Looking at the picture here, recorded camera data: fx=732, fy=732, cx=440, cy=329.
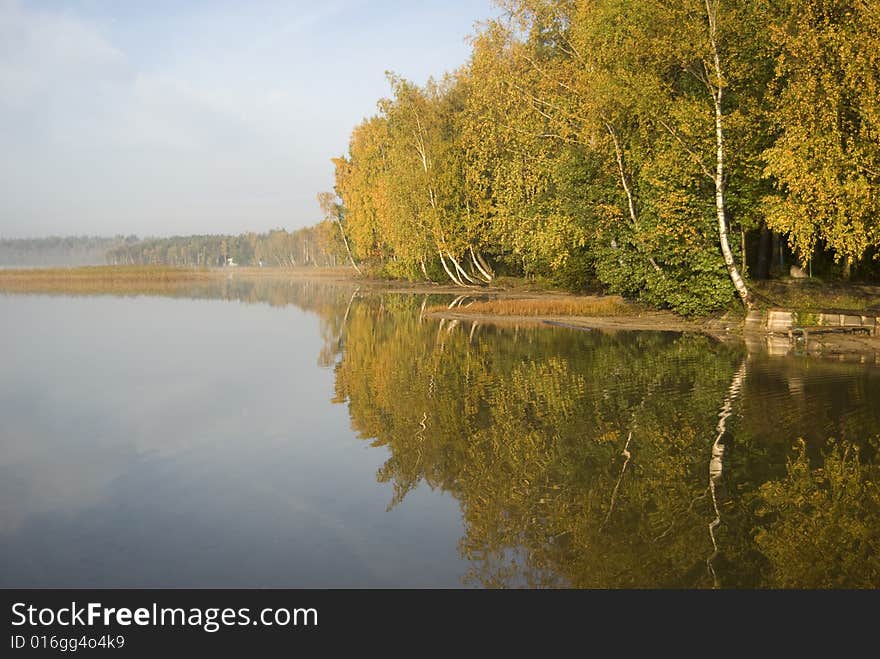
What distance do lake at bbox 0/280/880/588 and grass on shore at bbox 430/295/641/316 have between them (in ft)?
40.9

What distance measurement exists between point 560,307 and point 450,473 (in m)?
27.0

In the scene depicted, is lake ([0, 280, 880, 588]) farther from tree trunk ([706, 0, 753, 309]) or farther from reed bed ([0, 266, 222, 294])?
reed bed ([0, 266, 222, 294])

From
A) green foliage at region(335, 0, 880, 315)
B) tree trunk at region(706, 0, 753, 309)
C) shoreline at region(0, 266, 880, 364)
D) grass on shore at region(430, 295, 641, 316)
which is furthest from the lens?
grass on shore at region(430, 295, 641, 316)

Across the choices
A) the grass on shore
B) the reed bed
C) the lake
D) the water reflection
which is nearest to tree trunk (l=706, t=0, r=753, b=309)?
the grass on shore

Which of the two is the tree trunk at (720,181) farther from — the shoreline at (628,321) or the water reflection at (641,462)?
the water reflection at (641,462)

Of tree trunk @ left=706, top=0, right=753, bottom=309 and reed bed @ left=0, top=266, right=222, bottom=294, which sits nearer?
tree trunk @ left=706, top=0, right=753, bottom=309

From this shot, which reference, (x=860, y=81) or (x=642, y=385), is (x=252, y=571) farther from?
(x=860, y=81)

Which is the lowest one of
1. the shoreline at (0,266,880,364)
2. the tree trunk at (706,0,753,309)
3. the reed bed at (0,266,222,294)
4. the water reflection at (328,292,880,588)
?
the shoreline at (0,266,880,364)

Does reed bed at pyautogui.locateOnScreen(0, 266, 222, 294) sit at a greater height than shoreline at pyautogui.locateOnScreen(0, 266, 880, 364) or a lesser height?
greater

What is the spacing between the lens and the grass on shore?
3506cm

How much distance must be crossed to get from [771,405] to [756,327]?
1380cm

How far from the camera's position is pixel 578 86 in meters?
33.5

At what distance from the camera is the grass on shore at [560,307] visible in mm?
35062

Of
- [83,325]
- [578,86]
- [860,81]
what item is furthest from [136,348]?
[860,81]
